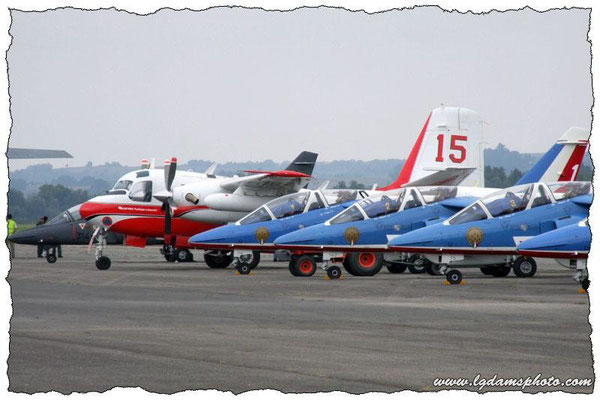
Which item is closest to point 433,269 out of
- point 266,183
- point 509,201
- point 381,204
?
point 381,204

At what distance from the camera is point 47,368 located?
1068 cm

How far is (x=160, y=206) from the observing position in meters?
36.5

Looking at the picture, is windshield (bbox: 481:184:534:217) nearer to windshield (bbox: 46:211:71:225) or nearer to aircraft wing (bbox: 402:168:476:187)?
aircraft wing (bbox: 402:168:476:187)

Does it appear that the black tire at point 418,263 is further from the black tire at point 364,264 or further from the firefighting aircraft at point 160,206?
the firefighting aircraft at point 160,206

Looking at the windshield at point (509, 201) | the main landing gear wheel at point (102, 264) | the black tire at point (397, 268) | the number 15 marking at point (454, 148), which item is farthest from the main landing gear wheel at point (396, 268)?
the main landing gear wheel at point (102, 264)

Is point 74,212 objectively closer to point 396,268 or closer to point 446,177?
point 446,177

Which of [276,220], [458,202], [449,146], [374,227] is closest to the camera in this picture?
[374,227]

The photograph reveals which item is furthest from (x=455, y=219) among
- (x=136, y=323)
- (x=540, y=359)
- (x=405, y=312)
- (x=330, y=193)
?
(x=540, y=359)

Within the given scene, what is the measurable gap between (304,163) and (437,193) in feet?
33.8

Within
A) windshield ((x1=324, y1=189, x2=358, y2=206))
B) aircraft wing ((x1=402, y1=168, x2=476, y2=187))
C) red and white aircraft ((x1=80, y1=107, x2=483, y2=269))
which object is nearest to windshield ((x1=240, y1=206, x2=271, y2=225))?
windshield ((x1=324, y1=189, x2=358, y2=206))

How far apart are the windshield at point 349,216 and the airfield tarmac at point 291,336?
398 centimetres

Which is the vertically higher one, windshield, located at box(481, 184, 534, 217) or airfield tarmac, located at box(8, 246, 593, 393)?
windshield, located at box(481, 184, 534, 217)

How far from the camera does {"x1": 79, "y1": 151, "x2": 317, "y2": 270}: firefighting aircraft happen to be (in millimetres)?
35719

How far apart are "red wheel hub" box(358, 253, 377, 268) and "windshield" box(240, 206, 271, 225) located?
3.25 m
